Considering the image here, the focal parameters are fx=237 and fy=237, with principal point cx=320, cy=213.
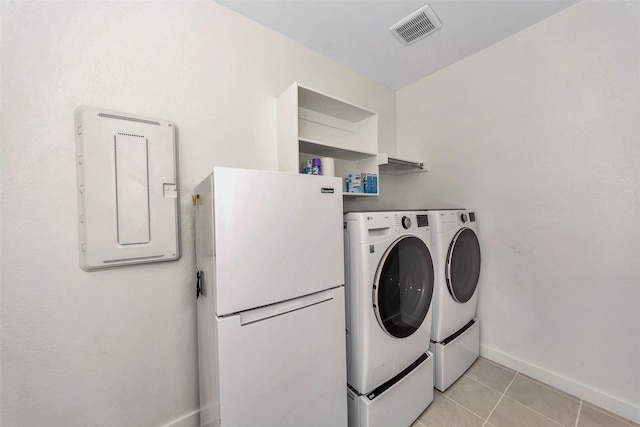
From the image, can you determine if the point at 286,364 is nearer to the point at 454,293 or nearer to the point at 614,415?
the point at 454,293

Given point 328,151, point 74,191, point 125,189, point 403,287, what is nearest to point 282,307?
point 403,287

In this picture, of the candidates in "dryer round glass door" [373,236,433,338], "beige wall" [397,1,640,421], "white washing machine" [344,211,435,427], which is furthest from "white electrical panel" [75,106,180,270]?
"beige wall" [397,1,640,421]

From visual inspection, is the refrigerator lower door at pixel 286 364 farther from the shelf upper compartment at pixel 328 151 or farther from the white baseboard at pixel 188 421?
the shelf upper compartment at pixel 328 151

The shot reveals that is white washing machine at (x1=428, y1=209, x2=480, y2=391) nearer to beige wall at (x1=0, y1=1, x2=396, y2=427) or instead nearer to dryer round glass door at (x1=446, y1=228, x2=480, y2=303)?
dryer round glass door at (x1=446, y1=228, x2=480, y2=303)

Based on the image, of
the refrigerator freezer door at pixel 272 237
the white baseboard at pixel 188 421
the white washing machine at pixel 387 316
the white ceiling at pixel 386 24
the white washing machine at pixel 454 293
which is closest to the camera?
the refrigerator freezer door at pixel 272 237

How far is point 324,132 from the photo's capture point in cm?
202

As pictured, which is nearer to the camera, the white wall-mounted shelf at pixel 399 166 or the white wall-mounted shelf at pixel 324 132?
the white wall-mounted shelf at pixel 324 132

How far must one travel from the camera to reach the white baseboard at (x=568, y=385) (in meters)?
1.43

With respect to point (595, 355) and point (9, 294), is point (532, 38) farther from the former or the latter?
point (9, 294)

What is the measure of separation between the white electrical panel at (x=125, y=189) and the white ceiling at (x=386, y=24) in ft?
3.37

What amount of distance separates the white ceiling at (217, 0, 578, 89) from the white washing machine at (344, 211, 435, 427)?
1.35 meters

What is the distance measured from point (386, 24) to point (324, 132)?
85cm

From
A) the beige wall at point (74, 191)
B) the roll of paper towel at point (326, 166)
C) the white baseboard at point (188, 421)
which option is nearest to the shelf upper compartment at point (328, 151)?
the roll of paper towel at point (326, 166)

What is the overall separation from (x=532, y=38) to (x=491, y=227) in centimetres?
142
